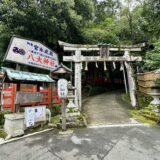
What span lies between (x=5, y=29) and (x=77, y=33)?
5.48m

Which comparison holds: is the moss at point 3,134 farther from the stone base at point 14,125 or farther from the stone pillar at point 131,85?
the stone pillar at point 131,85

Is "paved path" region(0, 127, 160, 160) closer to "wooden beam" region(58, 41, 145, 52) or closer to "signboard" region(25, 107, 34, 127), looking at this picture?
"signboard" region(25, 107, 34, 127)

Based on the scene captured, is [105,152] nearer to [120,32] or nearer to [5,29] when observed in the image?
[5,29]

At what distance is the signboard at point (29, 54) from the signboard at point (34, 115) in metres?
3.07

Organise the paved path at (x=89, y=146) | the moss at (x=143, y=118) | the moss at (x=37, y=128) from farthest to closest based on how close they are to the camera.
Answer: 1. the moss at (x=143, y=118)
2. the moss at (x=37, y=128)
3. the paved path at (x=89, y=146)

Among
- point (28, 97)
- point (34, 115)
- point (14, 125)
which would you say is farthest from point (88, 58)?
point (14, 125)

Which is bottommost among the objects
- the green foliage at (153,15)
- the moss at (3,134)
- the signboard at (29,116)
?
the moss at (3,134)

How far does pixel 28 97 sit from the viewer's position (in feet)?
23.4

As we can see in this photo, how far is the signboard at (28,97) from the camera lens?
21.8ft

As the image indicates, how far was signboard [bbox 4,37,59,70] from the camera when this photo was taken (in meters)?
8.27

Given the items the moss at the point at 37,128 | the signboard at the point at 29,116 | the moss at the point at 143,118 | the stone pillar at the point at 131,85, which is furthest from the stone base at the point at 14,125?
the stone pillar at the point at 131,85

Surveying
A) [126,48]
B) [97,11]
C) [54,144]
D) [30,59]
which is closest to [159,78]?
[126,48]

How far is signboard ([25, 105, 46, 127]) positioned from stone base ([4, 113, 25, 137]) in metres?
0.33

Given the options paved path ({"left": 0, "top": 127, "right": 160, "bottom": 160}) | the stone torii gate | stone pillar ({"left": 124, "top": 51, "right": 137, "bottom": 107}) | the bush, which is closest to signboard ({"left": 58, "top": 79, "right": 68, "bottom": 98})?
paved path ({"left": 0, "top": 127, "right": 160, "bottom": 160})
